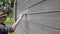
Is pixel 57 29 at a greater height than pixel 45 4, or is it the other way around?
pixel 45 4

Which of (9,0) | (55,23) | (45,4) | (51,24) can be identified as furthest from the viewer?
(9,0)

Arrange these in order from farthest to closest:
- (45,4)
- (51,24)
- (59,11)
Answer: (45,4), (51,24), (59,11)

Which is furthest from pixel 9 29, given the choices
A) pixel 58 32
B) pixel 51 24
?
pixel 58 32

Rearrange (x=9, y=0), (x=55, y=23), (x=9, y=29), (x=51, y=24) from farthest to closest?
(x=9, y=0) → (x=9, y=29) → (x=51, y=24) → (x=55, y=23)

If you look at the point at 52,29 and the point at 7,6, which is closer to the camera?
the point at 52,29

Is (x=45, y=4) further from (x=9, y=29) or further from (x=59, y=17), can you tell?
(x=9, y=29)

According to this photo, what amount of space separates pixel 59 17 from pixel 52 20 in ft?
0.81

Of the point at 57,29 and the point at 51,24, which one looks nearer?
the point at 57,29

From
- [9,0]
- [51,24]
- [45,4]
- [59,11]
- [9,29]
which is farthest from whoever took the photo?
[9,0]

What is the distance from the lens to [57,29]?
2.00m

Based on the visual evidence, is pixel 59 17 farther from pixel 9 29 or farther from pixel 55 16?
pixel 9 29

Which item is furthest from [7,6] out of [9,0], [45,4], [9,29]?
[45,4]

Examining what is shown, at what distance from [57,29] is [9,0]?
1691 cm

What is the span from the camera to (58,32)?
1.95m
